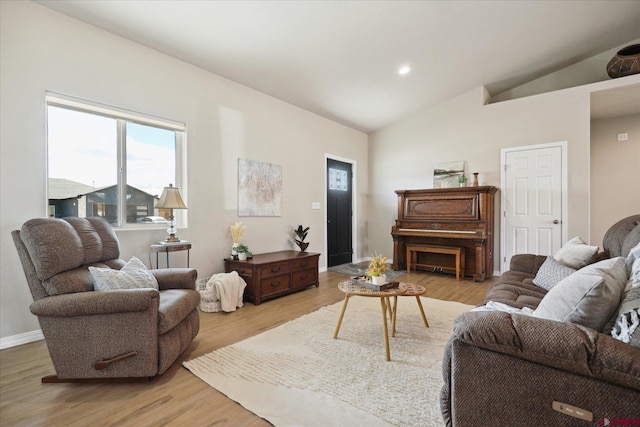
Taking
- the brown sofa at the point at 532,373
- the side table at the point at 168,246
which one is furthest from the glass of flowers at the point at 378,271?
the side table at the point at 168,246

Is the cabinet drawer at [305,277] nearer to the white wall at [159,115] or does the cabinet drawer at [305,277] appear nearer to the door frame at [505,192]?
the white wall at [159,115]

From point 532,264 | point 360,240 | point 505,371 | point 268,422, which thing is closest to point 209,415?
point 268,422

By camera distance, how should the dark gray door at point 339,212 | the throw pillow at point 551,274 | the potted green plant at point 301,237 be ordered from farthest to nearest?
the dark gray door at point 339,212 < the potted green plant at point 301,237 < the throw pillow at point 551,274

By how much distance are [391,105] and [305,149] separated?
180 centimetres

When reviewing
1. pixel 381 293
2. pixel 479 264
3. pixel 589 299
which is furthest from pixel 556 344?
pixel 479 264

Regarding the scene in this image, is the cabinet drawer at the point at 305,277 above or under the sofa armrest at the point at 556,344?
under

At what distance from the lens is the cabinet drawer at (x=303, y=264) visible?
13.1 feet

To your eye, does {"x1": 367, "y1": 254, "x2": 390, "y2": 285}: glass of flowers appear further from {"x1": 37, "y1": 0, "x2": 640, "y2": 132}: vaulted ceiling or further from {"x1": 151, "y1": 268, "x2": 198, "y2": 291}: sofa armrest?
{"x1": 37, "y1": 0, "x2": 640, "y2": 132}: vaulted ceiling

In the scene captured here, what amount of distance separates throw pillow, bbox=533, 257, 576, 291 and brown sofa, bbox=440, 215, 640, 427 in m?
1.59

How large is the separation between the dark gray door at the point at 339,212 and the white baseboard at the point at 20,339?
4091 millimetres

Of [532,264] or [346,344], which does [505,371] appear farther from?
[532,264]

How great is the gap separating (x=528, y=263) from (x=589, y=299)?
2.27 m

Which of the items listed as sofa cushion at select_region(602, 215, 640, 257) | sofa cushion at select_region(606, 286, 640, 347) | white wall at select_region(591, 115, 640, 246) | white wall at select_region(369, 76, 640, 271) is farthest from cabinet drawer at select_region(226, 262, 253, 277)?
white wall at select_region(591, 115, 640, 246)

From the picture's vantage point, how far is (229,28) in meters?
2.99
